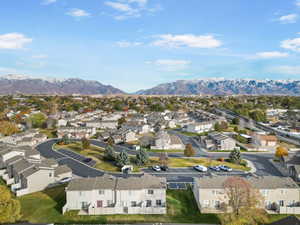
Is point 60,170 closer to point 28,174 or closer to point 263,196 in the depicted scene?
point 28,174

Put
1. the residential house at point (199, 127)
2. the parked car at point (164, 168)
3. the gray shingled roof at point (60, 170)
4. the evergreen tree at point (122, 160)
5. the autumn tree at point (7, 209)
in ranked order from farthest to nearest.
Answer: the residential house at point (199, 127) < the evergreen tree at point (122, 160) < the parked car at point (164, 168) < the gray shingled roof at point (60, 170) < the autumn tree at point (7, 209)

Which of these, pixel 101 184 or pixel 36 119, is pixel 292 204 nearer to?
pixel 101 184

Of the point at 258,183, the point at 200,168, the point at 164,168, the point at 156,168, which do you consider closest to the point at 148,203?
the point at 156,168

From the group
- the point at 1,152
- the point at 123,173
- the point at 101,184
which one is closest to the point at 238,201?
the point at 101,184

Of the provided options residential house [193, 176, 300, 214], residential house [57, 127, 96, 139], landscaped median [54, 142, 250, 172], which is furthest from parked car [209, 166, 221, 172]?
residential house [57, 127, 96, 139]

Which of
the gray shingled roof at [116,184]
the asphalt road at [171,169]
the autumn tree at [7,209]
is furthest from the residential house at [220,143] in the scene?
the autumn tree at [7,209]

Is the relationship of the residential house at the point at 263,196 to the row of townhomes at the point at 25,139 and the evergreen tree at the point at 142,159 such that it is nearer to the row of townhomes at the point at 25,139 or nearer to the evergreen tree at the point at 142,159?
the evergreen tree at the point at 142,159
